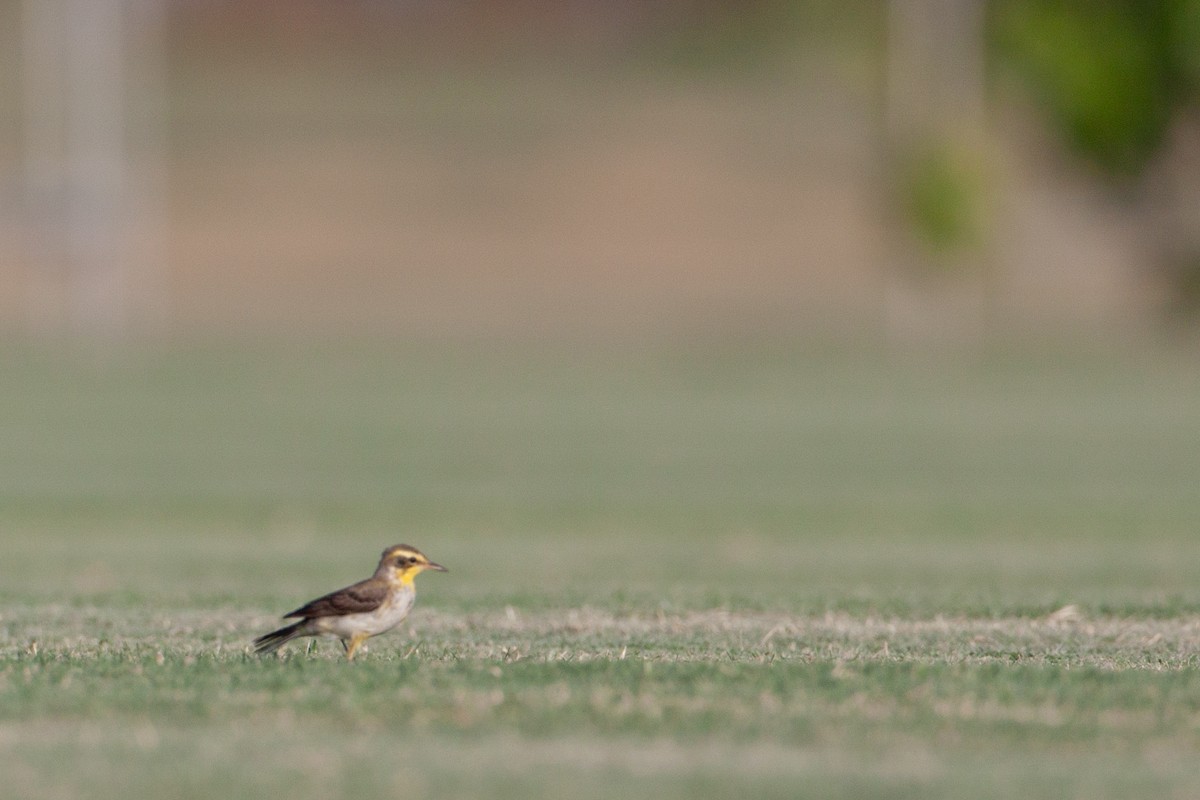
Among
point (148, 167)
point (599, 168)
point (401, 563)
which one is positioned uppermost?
point (148, 167)

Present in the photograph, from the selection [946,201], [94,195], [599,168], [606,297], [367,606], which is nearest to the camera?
[367,606]

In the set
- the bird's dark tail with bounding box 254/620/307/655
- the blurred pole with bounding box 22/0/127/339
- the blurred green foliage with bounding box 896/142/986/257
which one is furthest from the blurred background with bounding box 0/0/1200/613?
the bird's dark tail with bounding box 254/620/307/655

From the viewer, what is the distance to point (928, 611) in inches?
452

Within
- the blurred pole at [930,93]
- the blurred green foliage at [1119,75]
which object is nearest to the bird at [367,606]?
the blurred green foliage at [1119,75]

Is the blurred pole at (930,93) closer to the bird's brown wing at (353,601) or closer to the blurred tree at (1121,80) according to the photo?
the blurred tree at (1121,80)

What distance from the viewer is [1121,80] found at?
55.8 m

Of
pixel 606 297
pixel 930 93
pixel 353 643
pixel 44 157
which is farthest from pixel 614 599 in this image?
pixel 44 157

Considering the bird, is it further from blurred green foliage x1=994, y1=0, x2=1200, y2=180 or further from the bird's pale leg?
blurred green foliage x1=994, y1=0, x2=1200, y2=180

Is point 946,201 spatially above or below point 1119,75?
below

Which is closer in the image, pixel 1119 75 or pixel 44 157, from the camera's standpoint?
pixel 1119 75

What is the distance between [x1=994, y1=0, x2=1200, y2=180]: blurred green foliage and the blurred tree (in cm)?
2

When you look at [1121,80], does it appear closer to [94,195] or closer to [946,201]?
[946,201]

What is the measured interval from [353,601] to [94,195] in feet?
181

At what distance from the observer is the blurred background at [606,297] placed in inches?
734
